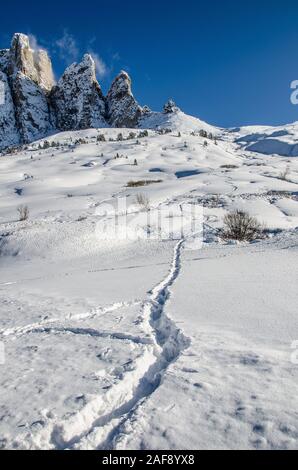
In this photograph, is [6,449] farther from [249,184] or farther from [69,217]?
[249,184]

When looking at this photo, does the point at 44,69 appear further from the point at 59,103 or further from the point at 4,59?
the point at 59,103

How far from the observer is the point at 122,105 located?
43.8 meters

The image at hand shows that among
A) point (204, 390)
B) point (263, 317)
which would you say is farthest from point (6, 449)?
point (263, 317)

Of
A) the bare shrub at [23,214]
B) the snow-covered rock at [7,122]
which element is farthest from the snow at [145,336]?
the snow-covered rock at [7,122]

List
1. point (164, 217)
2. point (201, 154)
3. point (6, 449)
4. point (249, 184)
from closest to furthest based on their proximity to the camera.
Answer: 1. point (6, 449)
2. point (164, 217)
3. point (249, 184)
4. point (201, 154)

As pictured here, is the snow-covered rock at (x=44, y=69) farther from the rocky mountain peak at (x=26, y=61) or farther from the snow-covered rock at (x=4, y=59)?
the snow-covered rock at (x=4, y=59)

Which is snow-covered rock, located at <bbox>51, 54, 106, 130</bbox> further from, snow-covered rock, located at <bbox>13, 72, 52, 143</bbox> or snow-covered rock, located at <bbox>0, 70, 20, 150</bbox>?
snow-covered rock, located at <bbox>0, 70, 20, 150</bbox>

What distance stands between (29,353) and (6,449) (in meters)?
1.15

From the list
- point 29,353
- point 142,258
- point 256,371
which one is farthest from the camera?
point 142,258

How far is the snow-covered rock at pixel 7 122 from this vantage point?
42.8 meters

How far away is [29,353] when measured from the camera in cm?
282

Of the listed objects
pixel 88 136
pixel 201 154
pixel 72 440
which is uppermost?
pixel 88 136

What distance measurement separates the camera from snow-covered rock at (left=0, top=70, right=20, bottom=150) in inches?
1686

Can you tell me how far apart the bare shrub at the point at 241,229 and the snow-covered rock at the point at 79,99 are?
36670 mm
